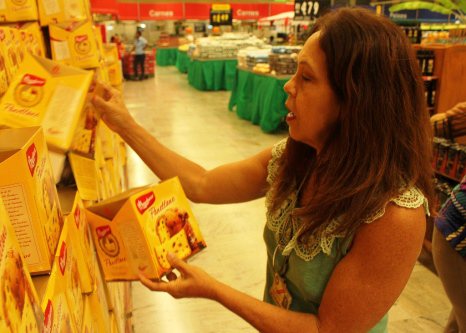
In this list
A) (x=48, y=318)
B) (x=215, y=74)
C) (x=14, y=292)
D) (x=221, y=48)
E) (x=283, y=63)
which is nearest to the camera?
(x=14, y=292)

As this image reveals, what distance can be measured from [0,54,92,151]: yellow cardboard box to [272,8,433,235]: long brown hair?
0.74 metres

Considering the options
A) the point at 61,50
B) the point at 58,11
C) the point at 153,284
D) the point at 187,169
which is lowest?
the point at 153,284

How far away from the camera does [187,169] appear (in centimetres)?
166

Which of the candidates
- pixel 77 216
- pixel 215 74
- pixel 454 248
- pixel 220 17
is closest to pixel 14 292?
pixel 77 216

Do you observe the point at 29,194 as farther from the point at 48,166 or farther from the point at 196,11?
the point at 196,11

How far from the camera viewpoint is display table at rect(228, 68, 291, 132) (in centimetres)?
666

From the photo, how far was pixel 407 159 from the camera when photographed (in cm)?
107

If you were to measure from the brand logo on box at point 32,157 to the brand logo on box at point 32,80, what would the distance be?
0.54 m

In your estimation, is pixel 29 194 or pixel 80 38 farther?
pixel 80 38

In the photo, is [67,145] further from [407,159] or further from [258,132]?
[258,132]

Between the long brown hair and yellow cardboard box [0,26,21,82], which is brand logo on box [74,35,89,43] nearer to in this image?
yellow cardboard box [0,26,21,82]

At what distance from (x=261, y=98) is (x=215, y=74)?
167 inches

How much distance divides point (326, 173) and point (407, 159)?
197mm

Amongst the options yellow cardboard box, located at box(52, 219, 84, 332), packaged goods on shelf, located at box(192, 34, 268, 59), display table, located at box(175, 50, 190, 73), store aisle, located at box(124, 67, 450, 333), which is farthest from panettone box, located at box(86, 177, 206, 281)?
display table, located at box(175, 50, 190, 73)
